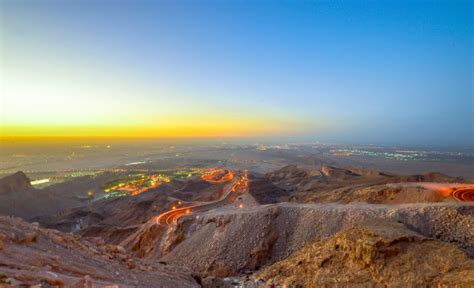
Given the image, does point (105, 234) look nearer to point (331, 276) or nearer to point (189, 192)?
point (189, 192)

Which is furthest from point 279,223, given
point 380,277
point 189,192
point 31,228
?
point 189,192

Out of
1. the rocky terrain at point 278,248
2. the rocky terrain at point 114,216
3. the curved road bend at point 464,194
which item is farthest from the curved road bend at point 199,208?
the curved road bend at point 464,194

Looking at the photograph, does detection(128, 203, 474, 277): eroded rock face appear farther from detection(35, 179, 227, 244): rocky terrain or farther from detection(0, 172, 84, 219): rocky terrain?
detection(0, 172, 84, 219): rocky terrain

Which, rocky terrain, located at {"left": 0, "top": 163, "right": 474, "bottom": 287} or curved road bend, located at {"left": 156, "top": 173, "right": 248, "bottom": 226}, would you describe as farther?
curved road bend, located at {"left": 156, "top": 173, "right": 248, "bottom": 226}

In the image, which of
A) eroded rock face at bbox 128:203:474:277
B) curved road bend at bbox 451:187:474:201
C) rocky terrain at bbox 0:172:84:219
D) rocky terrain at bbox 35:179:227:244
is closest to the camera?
eroded rock face at bbox 128:203:474:277

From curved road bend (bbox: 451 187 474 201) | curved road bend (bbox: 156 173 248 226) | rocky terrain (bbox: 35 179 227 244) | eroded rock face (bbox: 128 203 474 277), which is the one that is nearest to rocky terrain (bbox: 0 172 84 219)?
rocky terrain (bbox: 35 179 227 244)
